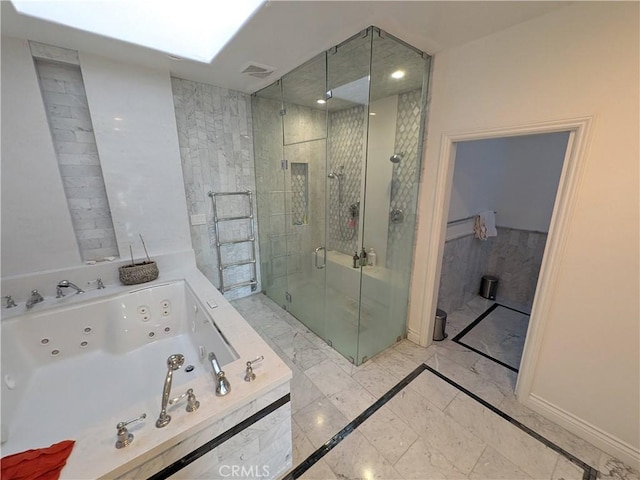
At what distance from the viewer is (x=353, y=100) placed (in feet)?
7.09

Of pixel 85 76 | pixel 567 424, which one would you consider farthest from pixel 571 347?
pixel 85 76

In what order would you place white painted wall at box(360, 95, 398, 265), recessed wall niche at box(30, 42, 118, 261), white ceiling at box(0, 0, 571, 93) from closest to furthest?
white ceiling at box(0, 0, 571, 93) < recessed wall niche at box(30, 42, 118, 261) < white painted wall at box(360, 95, 398, 265)

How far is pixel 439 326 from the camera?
8.28 ft

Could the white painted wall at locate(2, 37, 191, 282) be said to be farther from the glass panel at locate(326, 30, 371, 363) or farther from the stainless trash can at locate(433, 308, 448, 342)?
the stainless trash can at locate(433, 308, 448, 342)

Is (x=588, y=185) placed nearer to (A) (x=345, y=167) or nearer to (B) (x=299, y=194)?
(A) (x=345, y=167)

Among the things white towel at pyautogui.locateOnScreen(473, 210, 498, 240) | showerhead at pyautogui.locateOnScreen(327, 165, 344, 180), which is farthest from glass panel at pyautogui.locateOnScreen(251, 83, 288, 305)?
white towel at pyautogui.locateOnScreen(473, 210, 498, 240)

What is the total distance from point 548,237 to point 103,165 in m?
3.40

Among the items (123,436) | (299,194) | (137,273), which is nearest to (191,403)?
(123,436)

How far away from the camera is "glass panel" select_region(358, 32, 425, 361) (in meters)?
2.20

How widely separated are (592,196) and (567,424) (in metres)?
1.46

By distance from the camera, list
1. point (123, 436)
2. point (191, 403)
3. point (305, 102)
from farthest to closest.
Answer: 1. point (305, 102)
2. point (191, 403)
3. point (123, 436)

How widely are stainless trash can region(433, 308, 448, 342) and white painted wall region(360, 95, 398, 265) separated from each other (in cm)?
76

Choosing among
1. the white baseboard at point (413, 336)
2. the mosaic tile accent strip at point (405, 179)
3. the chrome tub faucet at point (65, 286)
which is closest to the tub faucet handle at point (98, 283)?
the chrome tub faucet at point (65, 286)

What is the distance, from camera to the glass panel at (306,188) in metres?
2.49
